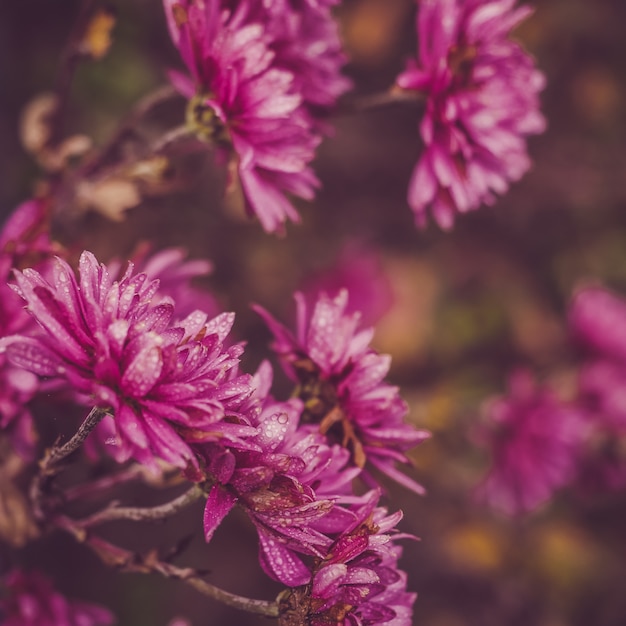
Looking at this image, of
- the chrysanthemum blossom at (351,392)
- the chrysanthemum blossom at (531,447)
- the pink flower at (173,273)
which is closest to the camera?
the chrysanthemum blossom at (351,392)

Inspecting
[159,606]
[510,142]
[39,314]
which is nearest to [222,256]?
[159,606]

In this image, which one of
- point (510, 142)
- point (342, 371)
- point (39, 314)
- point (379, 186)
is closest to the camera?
point (39, 314)

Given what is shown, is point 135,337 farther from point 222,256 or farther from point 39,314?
point 222,256

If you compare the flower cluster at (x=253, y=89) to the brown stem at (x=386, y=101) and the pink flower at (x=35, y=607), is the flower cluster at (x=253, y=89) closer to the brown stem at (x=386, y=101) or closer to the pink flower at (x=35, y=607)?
the brown stem at (x=386, y=101)

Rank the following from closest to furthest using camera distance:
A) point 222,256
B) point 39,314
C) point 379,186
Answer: point 39,314, point 222,256, point 379,186

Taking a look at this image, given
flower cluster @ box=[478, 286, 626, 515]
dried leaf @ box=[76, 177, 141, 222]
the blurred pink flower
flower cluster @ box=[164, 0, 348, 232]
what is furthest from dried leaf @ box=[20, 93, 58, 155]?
flower cluster @ box=[478, 286, 626, 515]

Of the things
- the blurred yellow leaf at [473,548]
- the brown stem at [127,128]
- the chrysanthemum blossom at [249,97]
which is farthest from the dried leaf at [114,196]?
the blurred yellow leaf at [473,548]

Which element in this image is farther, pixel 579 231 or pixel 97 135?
pixel 579 231
